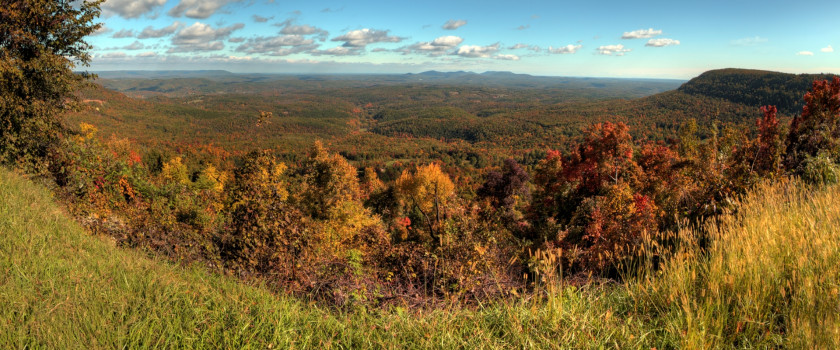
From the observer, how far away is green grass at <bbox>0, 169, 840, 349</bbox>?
2.01m

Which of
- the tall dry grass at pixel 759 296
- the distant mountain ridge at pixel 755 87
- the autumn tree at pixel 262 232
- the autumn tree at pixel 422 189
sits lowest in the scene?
the autumn tree at pixel 422 189

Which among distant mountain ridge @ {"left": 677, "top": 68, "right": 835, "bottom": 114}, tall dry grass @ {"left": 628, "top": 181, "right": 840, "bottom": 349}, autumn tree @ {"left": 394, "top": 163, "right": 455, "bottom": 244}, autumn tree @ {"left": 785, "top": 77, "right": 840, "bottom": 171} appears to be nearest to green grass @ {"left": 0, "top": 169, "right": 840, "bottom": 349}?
tall dry grass @ {"left": 628, "top": 181, "right": 840, "bottom": 349}

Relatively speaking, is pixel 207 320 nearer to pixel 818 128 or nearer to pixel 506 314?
pixel 506 314

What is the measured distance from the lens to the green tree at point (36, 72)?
898 cm

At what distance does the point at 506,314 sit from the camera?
251 centimetres

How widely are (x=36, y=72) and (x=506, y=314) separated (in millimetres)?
13579

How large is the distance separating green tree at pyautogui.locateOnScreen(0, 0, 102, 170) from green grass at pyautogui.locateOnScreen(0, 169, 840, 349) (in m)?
9.63

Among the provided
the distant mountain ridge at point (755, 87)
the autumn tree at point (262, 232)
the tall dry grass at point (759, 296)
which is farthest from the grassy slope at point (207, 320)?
the distant mountain ridge at point (755, 87)

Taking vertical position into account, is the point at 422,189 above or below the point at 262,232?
below

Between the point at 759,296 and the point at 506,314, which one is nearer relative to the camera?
the point at 759,296

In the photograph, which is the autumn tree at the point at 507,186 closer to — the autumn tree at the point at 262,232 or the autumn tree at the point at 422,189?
the autumn tree at the point at 422,189

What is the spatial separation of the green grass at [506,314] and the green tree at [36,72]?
963cm

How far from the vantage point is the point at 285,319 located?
2502mm

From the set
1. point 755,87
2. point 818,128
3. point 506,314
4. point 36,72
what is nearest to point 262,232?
point 506,314
